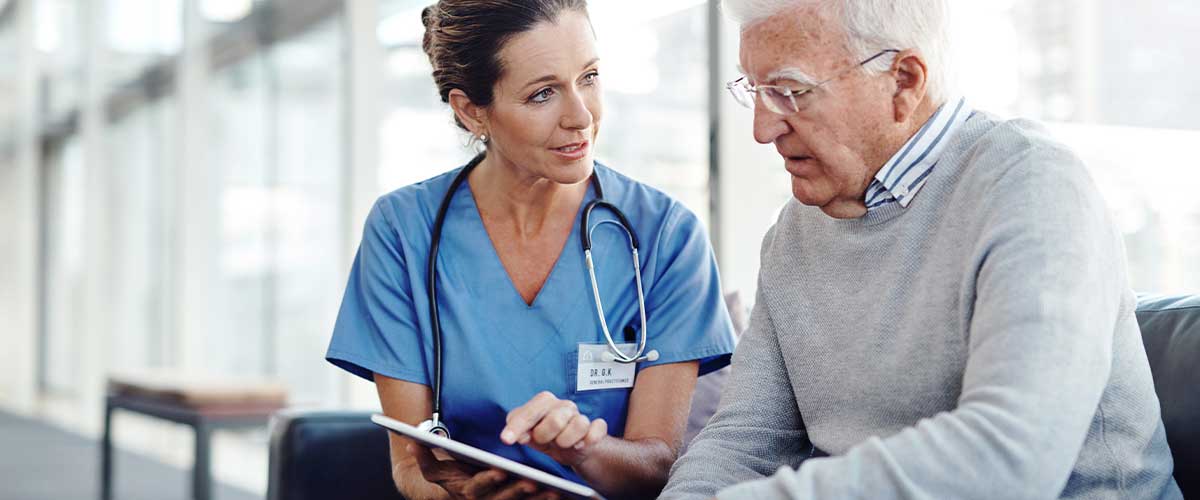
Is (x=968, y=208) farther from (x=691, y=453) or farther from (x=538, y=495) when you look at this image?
(x=538, y=495)

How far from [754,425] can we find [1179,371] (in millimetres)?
504

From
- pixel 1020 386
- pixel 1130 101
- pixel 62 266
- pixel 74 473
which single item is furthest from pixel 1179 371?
pixel 62 266

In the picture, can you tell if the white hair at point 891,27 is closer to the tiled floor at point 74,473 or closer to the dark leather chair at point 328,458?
the dark leather chair at point 328,458

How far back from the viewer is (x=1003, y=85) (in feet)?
8.18

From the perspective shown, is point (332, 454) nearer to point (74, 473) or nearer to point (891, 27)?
point (891, 27)

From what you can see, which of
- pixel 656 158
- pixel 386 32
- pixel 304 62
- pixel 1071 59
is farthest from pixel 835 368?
pixel 304 62

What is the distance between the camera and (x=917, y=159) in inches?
49.4

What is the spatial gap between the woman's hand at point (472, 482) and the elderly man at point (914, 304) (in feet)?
0.60

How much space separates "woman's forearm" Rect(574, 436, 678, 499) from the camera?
1547 mm

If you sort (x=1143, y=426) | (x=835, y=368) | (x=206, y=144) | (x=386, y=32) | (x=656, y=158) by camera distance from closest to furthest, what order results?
(x=1143, y=426), (x=835, y=368), (x=656, y=158), (x=386, y=32), (x=206, y=144)

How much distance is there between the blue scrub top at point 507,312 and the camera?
5.53 feet

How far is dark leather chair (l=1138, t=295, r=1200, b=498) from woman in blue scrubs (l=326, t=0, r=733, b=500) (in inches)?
22.4

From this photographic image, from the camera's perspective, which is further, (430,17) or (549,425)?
(430,17)

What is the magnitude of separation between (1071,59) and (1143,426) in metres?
1.42
